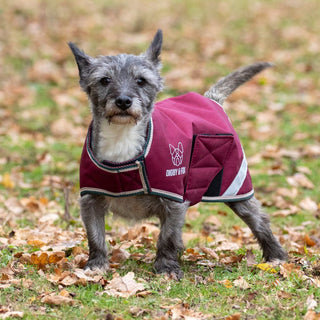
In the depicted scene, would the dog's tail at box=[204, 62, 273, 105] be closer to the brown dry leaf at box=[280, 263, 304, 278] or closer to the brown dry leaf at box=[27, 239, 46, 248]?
the brown dry leaf at box=[280, 263, 304, 278]

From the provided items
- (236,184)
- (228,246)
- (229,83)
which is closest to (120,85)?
(236,184)

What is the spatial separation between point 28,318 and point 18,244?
67.1 inches

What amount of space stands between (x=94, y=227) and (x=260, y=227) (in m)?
1.51

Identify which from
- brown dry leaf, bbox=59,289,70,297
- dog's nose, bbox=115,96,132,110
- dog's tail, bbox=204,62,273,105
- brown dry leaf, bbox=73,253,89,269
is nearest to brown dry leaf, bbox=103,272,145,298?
brown dry leaf, bbox=59,289,70,297

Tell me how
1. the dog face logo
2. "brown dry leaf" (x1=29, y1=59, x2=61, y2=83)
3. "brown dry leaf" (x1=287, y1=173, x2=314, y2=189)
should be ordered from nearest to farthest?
the dog face logo < "brown dry leaf" (x1=287, y1=173, x2=314, y2=189) < "brown dry leaf" (x1=29, y1=59, x2=61, y2=83)

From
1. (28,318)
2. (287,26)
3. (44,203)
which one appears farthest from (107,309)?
(287,26)

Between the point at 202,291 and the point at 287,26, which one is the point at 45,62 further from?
the point at 202,291

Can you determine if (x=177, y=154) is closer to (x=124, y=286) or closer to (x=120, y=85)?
(x=120, y=85)

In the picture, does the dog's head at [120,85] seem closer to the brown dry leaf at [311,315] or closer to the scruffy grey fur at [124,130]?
the scruffy grey fur at [124,130]

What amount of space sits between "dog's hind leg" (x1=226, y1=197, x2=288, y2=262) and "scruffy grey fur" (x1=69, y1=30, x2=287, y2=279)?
26.5 inches

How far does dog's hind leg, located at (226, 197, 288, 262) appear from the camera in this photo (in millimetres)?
5105

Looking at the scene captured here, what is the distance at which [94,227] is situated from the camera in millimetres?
4754

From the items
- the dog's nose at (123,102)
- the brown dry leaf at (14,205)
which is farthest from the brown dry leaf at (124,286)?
the brown dry leaf at (14,205)

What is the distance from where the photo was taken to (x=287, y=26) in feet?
53.6
